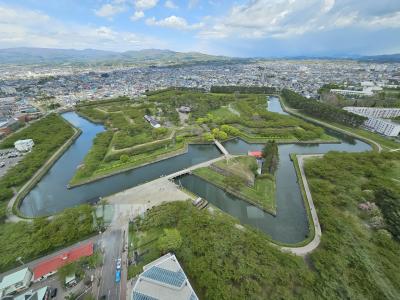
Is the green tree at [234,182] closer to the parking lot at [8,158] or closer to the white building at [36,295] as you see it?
the white building at [36,295]

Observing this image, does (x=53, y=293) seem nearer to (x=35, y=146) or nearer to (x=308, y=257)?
(x=308, y=257)

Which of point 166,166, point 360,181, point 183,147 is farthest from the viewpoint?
point 183,147

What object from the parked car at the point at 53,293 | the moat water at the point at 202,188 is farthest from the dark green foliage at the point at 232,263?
the parked car at the point at 53,293

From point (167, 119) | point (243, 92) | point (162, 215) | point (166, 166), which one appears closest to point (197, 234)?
point (162, 215)

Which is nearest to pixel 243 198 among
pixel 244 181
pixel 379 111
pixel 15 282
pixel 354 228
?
pixel 244 181

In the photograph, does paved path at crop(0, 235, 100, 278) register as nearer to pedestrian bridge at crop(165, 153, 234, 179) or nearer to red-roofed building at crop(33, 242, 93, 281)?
red-roofed building at crop(33, 242, 93, 281)

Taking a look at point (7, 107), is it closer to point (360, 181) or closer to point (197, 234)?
point (197, 234)
